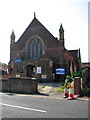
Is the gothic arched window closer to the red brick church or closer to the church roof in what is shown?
the red brick church

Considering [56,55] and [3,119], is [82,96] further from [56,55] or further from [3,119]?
[56,55]

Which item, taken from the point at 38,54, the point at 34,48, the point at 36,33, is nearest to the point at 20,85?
the point at 38,54

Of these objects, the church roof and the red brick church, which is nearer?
the red brick church

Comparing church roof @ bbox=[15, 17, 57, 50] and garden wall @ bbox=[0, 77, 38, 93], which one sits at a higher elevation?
church roof @ bbox=[15, 17, 57, 50]

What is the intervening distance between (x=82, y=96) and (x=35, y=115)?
5388 mm

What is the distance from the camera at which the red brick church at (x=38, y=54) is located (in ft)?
80.8

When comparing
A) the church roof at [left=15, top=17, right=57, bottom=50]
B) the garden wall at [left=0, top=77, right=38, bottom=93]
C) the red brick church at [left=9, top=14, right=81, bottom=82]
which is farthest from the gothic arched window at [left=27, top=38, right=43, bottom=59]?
the garden wall at [left=0, top=77, right=38, bottom=93]

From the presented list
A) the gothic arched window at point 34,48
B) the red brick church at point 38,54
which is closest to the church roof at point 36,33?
the red brick church at point 38,54

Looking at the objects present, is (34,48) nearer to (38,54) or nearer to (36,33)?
(38,54)

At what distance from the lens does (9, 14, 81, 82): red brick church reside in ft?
80.8

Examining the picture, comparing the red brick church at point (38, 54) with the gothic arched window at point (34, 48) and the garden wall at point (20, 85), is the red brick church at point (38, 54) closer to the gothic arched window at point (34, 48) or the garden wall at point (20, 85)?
the gothic arched window at point (34, 48)

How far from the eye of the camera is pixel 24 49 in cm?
2950

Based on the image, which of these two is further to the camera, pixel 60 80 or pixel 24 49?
pixel 24 49

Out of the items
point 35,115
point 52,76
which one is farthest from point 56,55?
point 35,115
